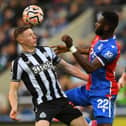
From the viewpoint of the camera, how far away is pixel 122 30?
15.2m

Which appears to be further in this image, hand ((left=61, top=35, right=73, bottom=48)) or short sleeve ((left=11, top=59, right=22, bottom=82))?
short sleeve ((left=11, top=59, right=22, bottom=82))

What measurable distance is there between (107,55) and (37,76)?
39.1 inches

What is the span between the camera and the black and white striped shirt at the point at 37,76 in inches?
364

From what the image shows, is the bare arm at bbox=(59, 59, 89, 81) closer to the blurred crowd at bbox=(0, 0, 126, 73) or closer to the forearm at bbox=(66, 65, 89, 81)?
the forearm at bbox=(66, 65, 89, 81)

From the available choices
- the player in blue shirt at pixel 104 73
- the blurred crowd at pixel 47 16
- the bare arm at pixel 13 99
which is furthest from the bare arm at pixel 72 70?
the blurred crowd at pixel 47 16

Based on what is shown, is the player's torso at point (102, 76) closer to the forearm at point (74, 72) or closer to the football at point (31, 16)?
the forearm at point (74, 72)

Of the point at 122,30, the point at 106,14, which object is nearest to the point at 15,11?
the point at 122,30

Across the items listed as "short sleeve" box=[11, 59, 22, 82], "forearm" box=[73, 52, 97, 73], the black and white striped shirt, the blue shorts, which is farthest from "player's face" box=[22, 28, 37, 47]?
the blue shorts

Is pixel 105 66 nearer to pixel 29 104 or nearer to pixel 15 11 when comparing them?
pixel 29 104

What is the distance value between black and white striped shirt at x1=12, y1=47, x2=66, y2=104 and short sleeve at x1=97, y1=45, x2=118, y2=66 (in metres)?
0.69

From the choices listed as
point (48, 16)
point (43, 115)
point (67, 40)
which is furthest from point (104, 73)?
point (48, 16)

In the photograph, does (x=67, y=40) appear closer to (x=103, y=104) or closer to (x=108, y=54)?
(x=108, y=54)

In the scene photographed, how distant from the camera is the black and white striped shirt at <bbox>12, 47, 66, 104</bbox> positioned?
9250mm

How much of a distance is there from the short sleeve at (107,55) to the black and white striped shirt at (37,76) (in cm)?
69
